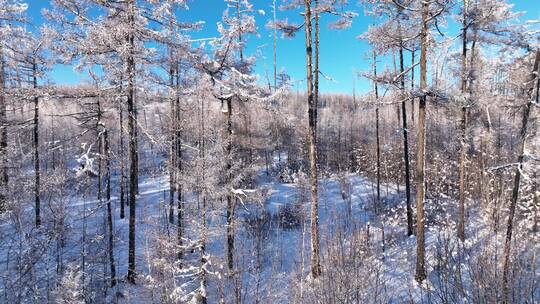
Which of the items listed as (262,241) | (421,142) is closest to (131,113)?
(262,241)

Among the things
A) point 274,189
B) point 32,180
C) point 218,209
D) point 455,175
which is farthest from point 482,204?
point 32,180

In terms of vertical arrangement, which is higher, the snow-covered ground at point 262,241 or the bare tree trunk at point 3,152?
the bare tree trunk at point 3,152

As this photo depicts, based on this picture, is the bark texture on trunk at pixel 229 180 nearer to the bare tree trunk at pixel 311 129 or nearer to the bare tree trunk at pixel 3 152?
the bare tree trunk at pixel 311 129

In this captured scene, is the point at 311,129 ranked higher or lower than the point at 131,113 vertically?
lower

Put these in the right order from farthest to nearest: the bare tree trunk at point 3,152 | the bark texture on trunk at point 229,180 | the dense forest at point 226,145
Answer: the bare tree trunk at point 3,152 → the bark texture on trunk at point 229,180 → the dense forest at point 226,145

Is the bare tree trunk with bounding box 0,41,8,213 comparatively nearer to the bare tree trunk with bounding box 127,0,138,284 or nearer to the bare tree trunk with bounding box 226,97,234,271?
the bare tree trunk with bounding box 127,0,138,284

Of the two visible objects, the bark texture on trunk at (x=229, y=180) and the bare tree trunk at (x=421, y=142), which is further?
the bark texture on trunk at (x=229, y=180)

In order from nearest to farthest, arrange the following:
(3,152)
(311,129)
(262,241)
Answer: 1. (311,129)
2. (3,152)
3. (262,241)

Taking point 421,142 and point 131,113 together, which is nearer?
point 421,142

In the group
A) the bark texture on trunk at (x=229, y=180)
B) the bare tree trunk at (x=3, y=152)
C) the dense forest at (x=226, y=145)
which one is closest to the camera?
the dense forest at (x=226, y=145)

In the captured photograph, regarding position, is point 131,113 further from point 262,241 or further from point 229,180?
point 262,241

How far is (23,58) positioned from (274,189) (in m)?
18.7

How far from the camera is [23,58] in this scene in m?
13.9

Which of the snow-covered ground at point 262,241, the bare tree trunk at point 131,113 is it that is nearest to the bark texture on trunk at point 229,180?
the snow-covered ground at point 262,241
